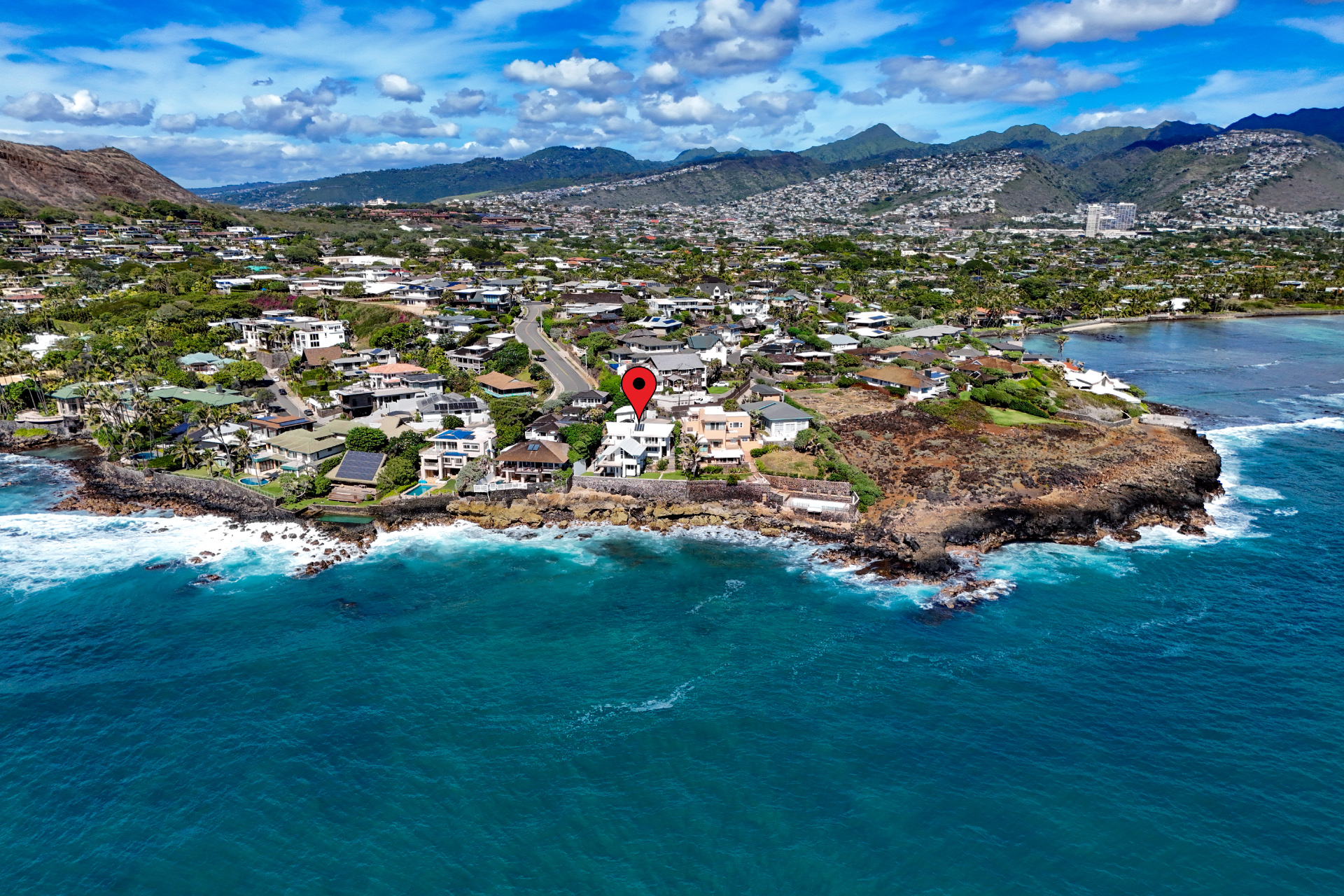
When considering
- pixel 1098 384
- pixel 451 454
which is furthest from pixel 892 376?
pixel 451 454

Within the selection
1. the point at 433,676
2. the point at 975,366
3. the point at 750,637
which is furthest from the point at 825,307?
the point at 433,676

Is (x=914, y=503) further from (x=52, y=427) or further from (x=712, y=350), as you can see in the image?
(x=52, y=427)

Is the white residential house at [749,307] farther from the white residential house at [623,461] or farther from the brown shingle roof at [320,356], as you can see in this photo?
the white residential house at [623,461]

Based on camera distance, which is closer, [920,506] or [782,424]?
[920,506]

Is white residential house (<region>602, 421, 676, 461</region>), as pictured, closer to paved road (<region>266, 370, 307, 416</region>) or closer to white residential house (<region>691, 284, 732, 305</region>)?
paved road (<region>266, 370, 307, 416</region>)

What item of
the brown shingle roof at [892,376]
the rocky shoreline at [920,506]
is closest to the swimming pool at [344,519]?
the rocky shoreline at [920,506]
